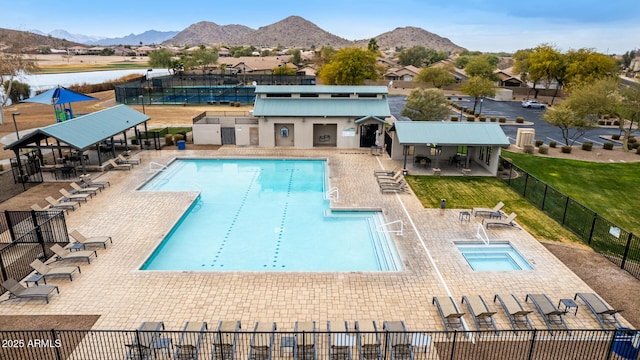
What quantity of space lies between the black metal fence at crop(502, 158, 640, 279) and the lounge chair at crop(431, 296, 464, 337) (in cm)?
775

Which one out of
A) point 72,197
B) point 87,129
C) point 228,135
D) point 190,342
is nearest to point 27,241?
point 72,197

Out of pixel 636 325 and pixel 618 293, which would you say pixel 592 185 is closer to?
pixel 618 293

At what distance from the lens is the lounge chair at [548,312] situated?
1133 cm

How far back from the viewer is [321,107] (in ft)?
104

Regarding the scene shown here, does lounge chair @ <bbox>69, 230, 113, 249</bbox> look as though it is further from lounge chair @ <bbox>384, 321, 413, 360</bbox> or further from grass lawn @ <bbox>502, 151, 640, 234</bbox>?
grass lawn @ <bbox>502, 151, 640, 234</bbox>

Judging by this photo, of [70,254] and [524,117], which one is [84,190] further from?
[524,117]

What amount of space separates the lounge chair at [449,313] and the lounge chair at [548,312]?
2.52 metres

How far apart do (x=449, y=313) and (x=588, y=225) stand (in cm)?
1085

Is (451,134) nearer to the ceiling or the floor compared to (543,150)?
nearer to the ceiling

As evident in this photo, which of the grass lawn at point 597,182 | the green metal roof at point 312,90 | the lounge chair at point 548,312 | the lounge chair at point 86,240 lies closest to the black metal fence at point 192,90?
the green metal roof at point 312,90

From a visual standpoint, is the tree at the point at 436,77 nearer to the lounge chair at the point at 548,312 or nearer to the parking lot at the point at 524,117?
the parking lot at the point at 524,117

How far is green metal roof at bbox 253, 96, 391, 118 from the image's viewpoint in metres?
31.1

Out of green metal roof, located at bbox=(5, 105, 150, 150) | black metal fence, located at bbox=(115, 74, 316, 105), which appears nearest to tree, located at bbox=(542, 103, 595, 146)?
green metal roof, located at bbox=(5, 105, 150, 150)

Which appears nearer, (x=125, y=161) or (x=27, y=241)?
(x=27, y=241)
